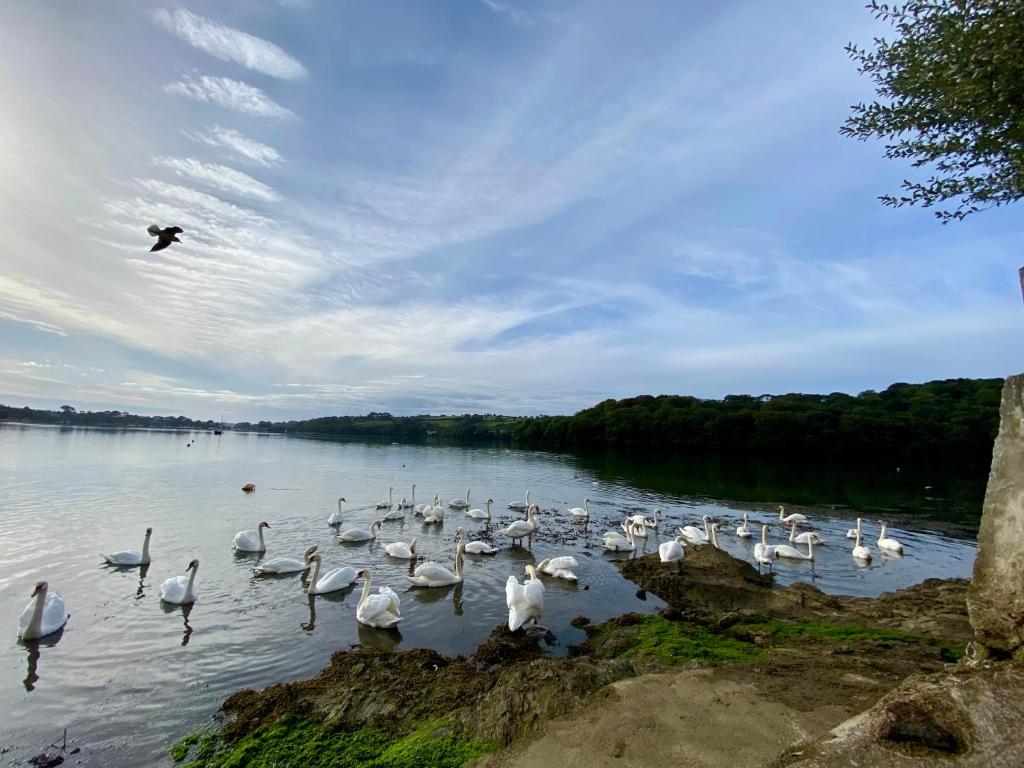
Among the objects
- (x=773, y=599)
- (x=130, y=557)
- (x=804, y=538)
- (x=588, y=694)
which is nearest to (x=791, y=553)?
(x=804, y=538)

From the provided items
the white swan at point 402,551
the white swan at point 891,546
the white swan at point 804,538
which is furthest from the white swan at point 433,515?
the white swan at point 891,546

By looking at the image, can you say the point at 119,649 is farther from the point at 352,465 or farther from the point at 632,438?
the point at 632,438

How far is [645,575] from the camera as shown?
14555 millimetres

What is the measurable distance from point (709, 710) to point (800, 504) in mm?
31375

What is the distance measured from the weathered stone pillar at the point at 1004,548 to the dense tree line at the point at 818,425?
69792mm

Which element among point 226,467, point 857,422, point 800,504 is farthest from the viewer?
point 857,422

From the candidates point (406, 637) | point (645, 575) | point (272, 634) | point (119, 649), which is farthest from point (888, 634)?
point (119, 649)

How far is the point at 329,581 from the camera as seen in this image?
41.8 ft

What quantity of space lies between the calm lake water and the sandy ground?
4485 mm

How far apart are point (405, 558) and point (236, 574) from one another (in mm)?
4864

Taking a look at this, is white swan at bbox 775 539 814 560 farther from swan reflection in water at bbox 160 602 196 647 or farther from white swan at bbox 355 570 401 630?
swan reflection in water at bbox 160 602 196 647

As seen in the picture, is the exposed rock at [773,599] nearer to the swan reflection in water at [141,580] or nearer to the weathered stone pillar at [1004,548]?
the weathered stone pillar at [1004,548]

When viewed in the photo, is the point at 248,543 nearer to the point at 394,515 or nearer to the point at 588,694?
the point at 394,515

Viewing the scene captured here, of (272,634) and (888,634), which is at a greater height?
(888,634)
